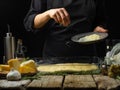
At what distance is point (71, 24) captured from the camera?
8.87ft

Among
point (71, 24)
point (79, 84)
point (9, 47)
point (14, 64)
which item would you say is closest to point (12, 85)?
point (79, 84)

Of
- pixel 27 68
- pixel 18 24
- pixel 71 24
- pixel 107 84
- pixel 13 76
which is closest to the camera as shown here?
pixel 107 84

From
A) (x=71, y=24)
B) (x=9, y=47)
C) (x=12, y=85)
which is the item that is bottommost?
(x=12, y=85)

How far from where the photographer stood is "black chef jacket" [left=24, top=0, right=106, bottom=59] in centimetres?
269

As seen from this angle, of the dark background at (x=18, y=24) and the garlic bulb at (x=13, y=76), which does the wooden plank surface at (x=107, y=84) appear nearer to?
the garlic bulb at (x=13, y=76)

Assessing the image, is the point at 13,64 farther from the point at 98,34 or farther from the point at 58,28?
the point at 58,28

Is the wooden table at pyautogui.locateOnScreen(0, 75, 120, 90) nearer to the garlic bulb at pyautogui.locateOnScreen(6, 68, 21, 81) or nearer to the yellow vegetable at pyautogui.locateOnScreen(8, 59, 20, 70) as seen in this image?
the garlic bulb at pyautogui.locateOnScreen(6, 68, 21, 81)

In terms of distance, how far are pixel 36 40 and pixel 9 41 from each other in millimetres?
1269

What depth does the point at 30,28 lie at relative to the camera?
263 cm

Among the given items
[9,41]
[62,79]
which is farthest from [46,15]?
[62,79]

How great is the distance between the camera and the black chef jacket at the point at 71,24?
2.69m

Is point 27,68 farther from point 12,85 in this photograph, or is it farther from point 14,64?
point 12,85

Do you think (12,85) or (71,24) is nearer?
(12,85)

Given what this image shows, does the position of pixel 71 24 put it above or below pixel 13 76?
above
